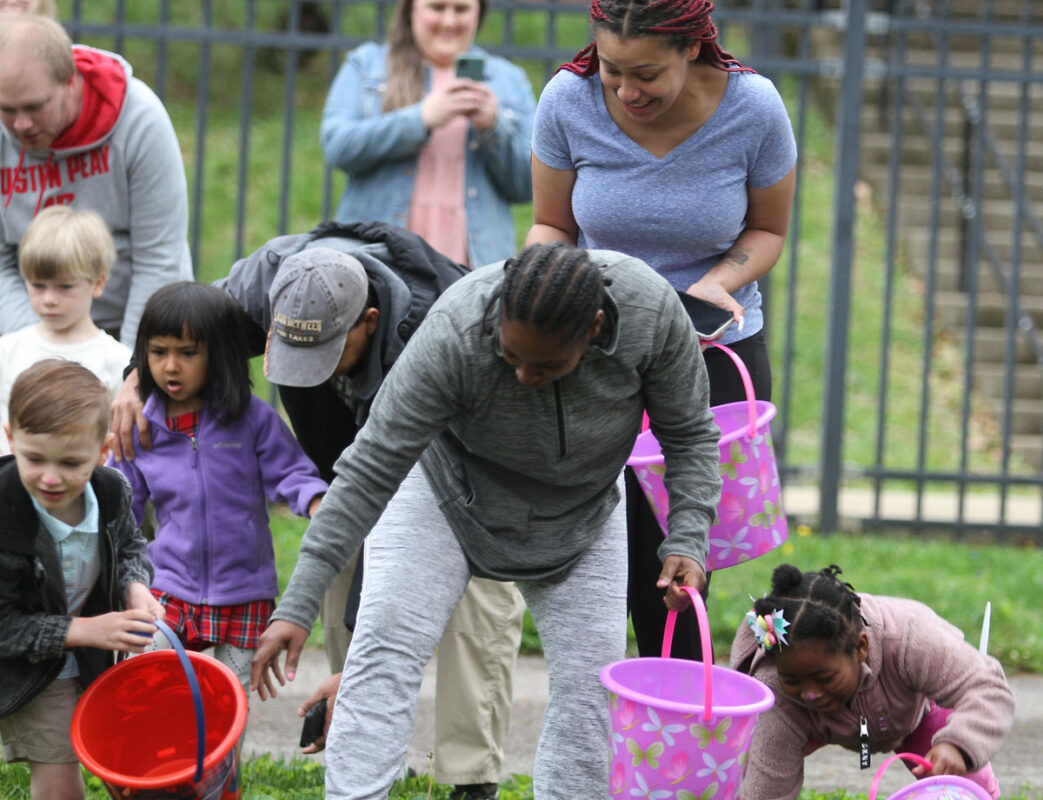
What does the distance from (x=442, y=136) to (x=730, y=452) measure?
2398 millimetres

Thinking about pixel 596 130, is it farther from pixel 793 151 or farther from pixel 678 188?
pixel 793 151

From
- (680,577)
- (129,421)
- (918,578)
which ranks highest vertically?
(129,421)

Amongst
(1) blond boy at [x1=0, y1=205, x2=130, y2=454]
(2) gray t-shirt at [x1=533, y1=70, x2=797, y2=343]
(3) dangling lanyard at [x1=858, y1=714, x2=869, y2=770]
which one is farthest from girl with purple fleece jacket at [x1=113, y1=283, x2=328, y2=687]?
(3) dangling lanyard at [x1=858, y1=714, x2=869, y2=770]

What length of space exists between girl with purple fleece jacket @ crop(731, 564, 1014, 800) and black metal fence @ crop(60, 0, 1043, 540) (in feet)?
11.4

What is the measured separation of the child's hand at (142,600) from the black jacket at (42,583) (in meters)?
0.04

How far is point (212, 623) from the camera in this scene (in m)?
3.80

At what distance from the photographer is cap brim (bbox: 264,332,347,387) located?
10.9 ft

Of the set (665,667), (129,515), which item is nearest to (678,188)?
(665,667)

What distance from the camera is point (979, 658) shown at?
11.1 ft

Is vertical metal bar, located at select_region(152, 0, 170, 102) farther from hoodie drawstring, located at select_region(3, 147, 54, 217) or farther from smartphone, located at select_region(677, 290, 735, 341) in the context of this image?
smartphone, located at select_region(677, 290, 735, 341)

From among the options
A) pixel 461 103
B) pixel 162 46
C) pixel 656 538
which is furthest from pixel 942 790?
pixel 162 46

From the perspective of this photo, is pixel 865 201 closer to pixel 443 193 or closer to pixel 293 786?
pixel 443 193

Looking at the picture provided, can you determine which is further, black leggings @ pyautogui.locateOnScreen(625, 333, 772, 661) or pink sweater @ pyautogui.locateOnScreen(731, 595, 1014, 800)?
black leggings @ pyautogui.locateOnScreen(625, 333, 772, 661)

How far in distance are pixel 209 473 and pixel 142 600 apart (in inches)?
23.2
